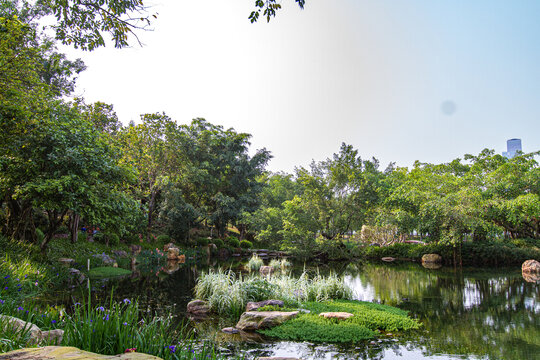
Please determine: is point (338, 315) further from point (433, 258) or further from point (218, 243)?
point (218, 243)

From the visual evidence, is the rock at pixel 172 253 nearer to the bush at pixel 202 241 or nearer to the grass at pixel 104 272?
the bush at pixel 202 241

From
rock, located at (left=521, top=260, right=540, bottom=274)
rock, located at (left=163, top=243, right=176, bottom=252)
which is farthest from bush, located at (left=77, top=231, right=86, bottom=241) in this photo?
rock, located at (left=521, top=260, right=540, bottom=274)

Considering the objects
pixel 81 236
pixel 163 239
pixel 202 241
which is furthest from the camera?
pixel 202 241

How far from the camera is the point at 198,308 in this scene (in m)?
7.56

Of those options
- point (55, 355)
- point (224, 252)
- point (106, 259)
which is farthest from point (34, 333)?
point (224, 252)

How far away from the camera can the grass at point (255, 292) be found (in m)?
7.52

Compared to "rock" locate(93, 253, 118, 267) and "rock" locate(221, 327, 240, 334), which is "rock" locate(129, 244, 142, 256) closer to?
"rock" locate(93, 253, 118, 267)

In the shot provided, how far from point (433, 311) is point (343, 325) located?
3.15 meters

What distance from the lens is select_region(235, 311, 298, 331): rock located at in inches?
247

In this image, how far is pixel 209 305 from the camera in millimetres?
7582

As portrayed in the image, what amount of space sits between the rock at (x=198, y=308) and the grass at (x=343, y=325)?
1938 millimetres

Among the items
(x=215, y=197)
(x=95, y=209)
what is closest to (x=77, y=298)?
(x=95, y=209)

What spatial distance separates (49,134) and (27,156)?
94 cm

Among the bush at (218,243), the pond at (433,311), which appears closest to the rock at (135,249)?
the pond at (433,311)
